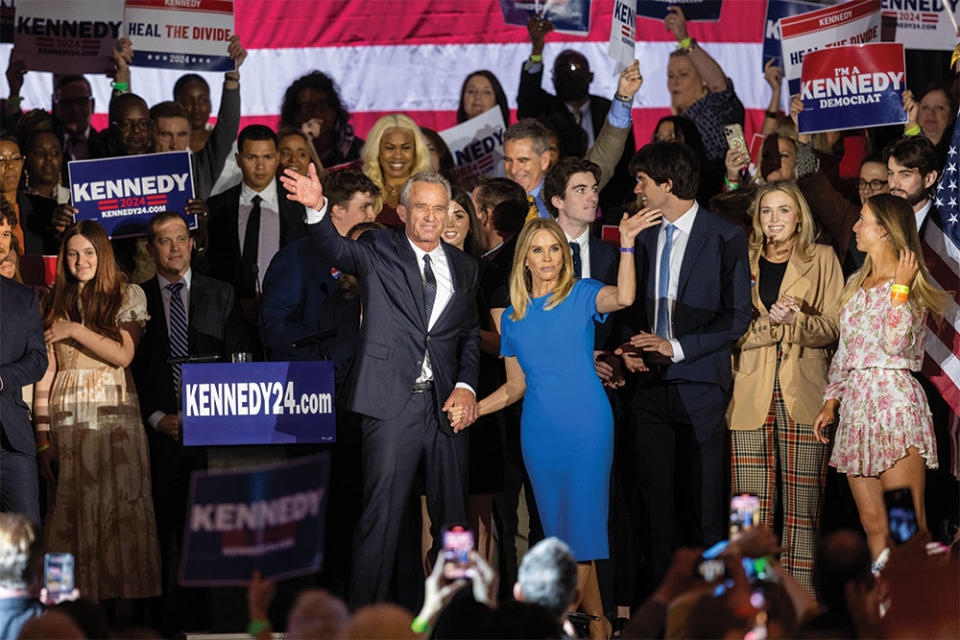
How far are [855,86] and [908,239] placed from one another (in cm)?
182

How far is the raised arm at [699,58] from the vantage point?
8.41 meters

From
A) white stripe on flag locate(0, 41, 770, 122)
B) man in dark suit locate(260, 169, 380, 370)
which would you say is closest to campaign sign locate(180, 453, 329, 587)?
man in dark suit locate(260, 169, 380, 370)

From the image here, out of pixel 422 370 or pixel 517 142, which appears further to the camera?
pixel 517 142

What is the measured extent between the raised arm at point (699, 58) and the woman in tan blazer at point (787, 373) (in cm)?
228

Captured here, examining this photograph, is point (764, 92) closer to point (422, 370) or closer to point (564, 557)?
point (422, 370)

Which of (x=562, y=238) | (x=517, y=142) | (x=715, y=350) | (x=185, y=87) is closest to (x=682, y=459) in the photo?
(x=715, y=350)

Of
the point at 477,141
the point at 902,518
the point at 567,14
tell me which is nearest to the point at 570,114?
the point at 477,141

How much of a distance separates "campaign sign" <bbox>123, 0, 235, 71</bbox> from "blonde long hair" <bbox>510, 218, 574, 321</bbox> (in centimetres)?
344

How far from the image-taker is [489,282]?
6.41 m

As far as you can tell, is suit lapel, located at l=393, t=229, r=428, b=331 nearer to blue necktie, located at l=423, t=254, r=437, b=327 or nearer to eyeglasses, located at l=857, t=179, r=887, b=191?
blue necktie, located at l=423, t=254, r=437, b=327

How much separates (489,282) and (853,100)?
97.5 inches

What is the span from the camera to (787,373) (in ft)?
20.2

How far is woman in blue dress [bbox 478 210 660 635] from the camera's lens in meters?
5.52

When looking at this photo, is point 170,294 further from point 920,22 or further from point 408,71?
point 920,22
